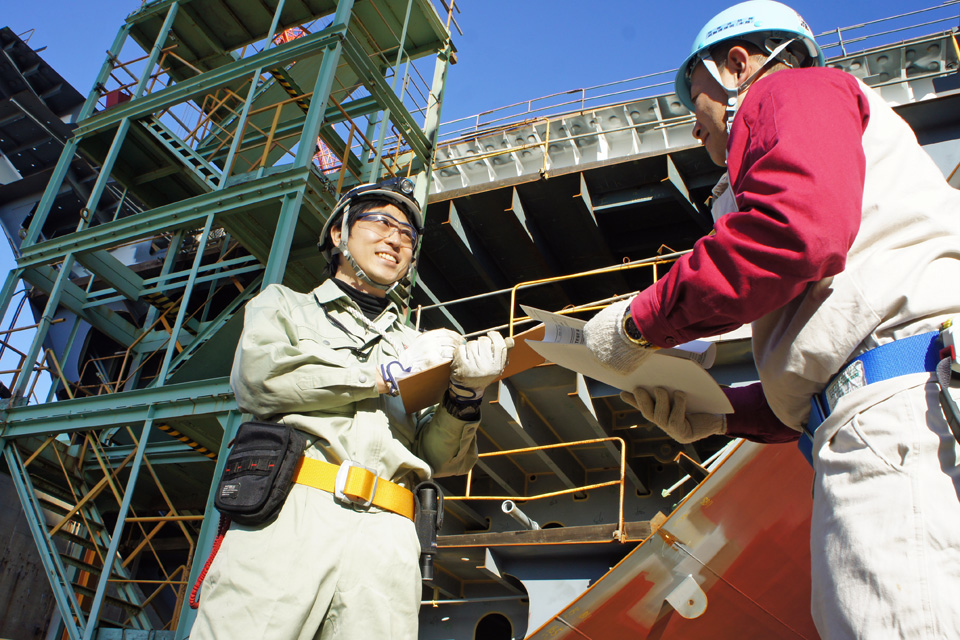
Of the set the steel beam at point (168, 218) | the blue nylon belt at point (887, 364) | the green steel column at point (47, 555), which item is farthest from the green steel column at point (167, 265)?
the blue nylon belt at point (887, 364)

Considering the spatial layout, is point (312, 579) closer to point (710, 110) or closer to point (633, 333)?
point (633, 333)

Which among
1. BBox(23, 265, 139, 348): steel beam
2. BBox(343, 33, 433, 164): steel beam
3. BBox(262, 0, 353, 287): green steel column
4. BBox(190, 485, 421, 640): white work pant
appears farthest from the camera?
BBox(23, 265, 139, 348): steel beam

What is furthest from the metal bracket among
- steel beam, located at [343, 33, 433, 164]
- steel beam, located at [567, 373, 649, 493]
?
steel beam, located at [343, 33, 433, 164]

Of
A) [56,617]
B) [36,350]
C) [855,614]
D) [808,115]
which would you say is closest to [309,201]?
[36,350]

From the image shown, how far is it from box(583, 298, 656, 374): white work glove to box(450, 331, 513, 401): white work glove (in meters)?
0.62

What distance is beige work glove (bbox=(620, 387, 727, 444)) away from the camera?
242 cm

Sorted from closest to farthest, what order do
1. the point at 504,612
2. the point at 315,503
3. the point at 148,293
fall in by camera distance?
1. the point at 315,503
2. the point at 504,612
3. the point at 148,293

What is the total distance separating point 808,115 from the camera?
167cm

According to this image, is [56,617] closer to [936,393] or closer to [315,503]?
[315,503]

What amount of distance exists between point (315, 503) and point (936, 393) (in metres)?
1.89

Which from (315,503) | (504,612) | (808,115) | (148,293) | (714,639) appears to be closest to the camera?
(808,115)

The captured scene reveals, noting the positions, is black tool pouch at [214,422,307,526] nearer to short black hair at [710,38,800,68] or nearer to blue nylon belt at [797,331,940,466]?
blue nylon belt at [797,331,940,466]

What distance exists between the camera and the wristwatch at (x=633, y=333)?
1962 millimetres

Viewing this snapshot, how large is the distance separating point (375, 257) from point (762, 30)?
6.10 ft
